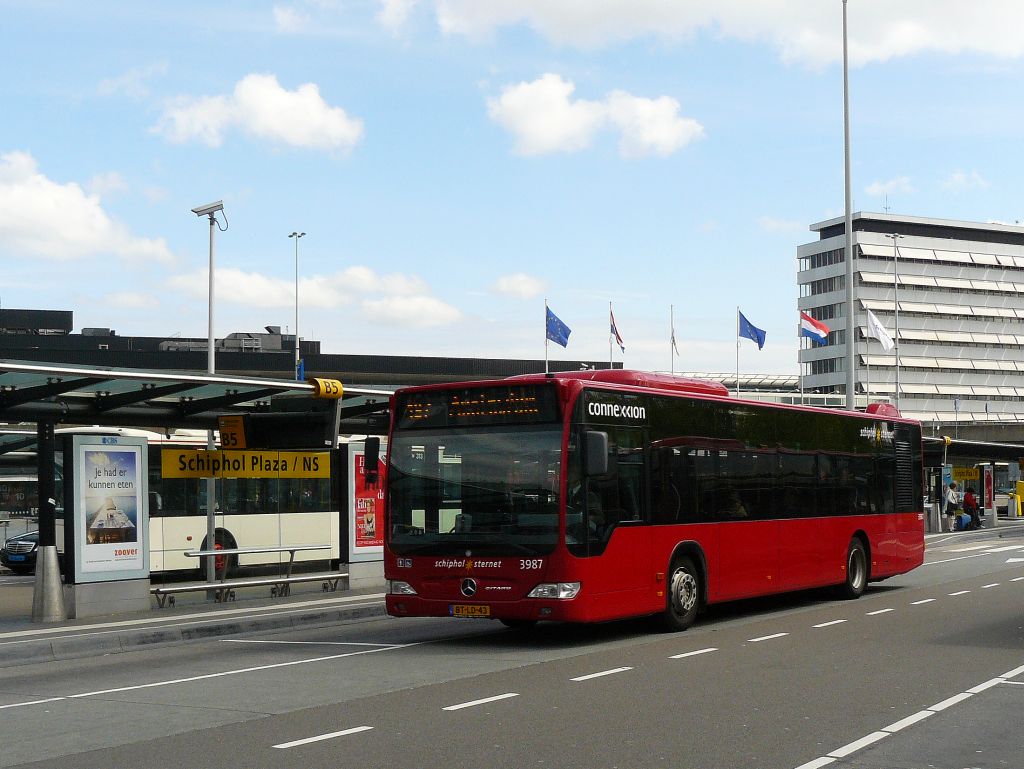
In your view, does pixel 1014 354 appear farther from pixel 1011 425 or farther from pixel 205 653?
pixel 205 653

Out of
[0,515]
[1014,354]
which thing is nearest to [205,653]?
[0,515]

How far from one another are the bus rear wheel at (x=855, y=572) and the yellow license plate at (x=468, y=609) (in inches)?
339

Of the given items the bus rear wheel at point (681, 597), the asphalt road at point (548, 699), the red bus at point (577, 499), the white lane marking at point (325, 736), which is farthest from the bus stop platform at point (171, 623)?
the white lane marking at point (325, 736)

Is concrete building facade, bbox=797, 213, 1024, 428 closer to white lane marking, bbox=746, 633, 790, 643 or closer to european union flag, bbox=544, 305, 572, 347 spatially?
european union flag, bbox=544, 305, 572, 347

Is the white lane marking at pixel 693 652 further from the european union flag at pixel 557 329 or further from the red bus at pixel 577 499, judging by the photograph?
the european union flag at pixel 557 329

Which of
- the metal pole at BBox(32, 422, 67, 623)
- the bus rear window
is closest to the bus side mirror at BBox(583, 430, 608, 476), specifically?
the bus rear window

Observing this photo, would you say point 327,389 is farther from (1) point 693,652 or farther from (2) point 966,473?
(2) point 966,473

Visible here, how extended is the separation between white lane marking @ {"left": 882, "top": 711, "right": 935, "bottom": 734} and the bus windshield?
526 centimetres

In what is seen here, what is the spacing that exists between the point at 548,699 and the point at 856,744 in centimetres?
290

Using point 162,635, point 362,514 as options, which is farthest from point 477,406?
point 362,514

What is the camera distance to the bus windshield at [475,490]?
577 inches

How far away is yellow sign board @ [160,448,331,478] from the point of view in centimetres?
2052

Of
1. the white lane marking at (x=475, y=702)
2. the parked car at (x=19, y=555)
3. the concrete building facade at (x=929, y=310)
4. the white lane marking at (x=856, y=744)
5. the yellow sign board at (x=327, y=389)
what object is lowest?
the parked car at (x=19, y=555)

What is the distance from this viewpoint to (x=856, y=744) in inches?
347
